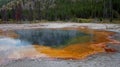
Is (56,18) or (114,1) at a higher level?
(114,1)

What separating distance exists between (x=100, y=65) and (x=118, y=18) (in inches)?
3028

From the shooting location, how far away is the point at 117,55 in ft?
89.6

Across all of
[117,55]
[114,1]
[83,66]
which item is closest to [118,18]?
[114,1]

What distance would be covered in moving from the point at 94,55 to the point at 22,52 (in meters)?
8.70

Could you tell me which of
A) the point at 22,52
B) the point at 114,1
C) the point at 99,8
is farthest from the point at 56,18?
the point at 22,52

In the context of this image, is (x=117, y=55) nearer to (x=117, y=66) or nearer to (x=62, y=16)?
(x=117, y=66)

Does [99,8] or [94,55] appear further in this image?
[99,8]

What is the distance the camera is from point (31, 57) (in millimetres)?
26969

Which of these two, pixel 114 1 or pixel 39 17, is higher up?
pixel 114 1

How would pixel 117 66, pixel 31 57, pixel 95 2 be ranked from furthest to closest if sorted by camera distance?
pixel 95 2 < pixel 31 57 < pixel 117 66

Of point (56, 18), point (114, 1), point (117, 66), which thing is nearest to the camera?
point (117, 66)

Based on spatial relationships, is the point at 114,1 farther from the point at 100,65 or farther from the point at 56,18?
the point at 100,65

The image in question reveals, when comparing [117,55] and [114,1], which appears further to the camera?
[114,1]

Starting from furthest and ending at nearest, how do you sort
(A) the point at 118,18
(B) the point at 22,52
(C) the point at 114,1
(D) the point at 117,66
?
(C) the point at 114,1 → (A) the point at 118,18 → (B) the point at 22,52 → (D) the point at 117,66
